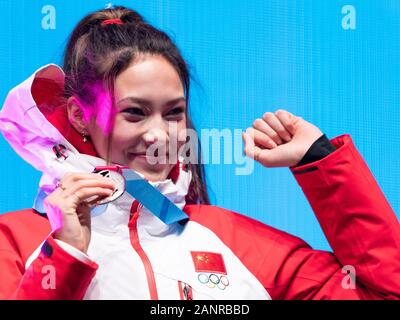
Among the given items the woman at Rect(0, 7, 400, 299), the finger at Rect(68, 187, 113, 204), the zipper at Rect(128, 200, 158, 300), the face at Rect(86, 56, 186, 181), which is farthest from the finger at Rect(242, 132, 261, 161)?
the finger at Rect(68, 187, 113, 204)

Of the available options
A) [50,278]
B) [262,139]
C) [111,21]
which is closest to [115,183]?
[50,278]

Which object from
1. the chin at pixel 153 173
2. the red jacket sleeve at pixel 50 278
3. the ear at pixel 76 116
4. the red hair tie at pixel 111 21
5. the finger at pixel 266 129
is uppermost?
the red hair tie at pixel 111 21

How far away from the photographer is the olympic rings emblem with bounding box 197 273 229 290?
2.02m

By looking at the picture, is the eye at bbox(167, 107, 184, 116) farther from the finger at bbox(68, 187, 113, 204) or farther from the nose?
the finger at bbox(68, 187, 113, 204)

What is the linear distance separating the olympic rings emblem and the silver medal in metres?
0.26

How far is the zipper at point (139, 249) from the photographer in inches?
76.9

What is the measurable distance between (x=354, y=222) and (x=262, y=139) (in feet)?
0.88

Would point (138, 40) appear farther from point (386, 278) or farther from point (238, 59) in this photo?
point (386, 278)

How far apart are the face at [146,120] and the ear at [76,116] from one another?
0.04 meters

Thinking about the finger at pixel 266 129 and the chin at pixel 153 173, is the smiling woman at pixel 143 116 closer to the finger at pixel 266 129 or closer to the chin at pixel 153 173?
the chin at pixel 153 173

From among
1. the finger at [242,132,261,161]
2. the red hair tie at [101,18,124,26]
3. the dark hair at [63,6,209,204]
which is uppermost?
the red hair tie at [101,18,124,26]

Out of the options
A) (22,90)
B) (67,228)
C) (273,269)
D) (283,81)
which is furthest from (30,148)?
(283,81)

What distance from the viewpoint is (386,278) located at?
1988 millimetres

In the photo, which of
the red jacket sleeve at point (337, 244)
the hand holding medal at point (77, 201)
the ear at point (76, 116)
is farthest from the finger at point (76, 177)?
the red jacket sleeve at point (337, 244)
